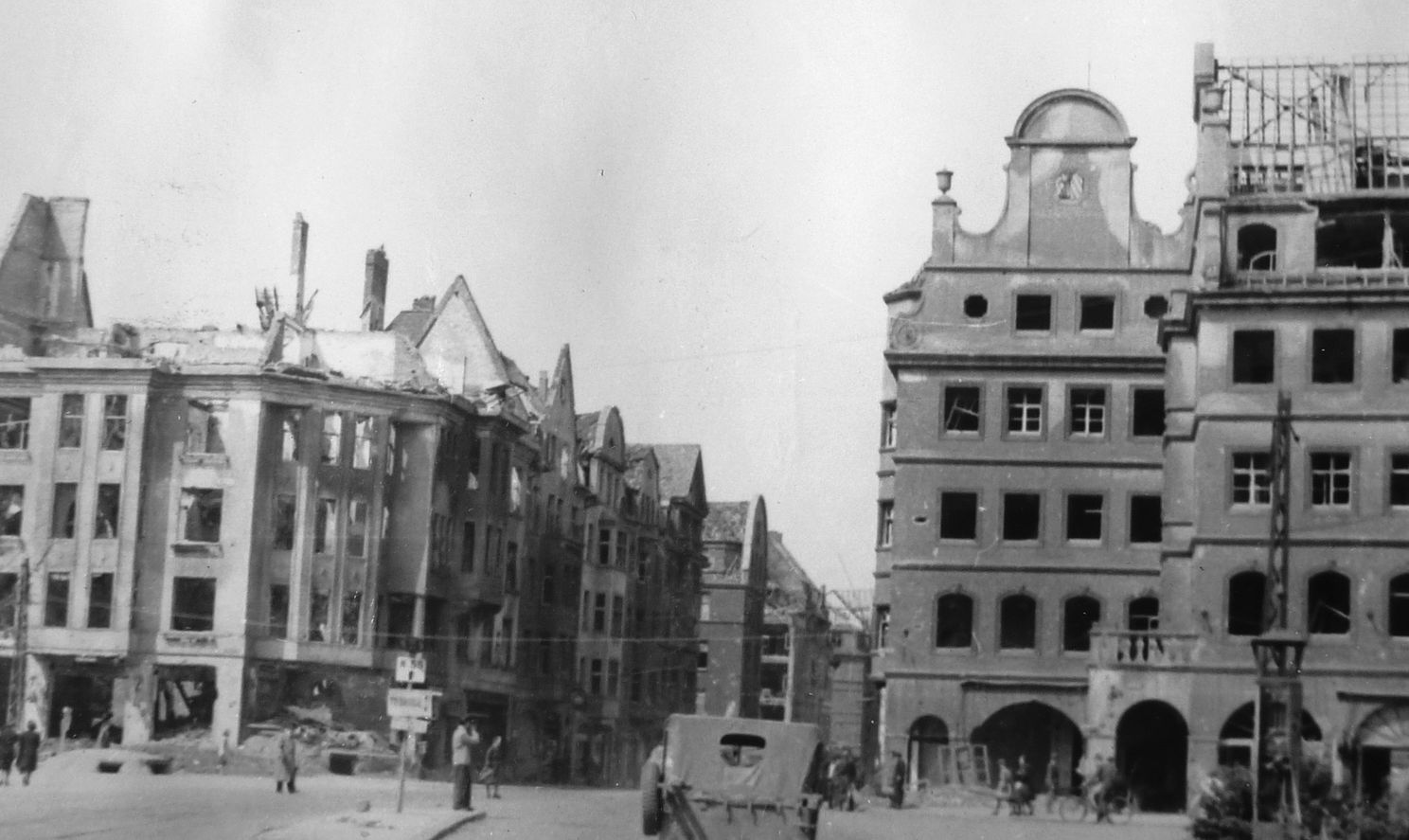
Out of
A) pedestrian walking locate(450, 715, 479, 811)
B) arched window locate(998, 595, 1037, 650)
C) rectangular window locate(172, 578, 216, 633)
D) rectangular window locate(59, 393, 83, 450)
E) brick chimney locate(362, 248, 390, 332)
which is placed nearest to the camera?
pedestrian walking locate(450, 715, 479, 811)

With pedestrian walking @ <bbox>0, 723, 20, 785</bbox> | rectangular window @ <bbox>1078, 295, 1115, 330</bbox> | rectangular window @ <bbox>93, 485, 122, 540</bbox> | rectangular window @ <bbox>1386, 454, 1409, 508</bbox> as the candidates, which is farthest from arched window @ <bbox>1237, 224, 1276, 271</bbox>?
rectangular window @ <bbox>93, 485, 122, 540</bbox>

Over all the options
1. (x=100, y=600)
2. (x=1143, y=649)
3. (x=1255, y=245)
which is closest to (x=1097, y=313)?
(x=1255, y=245)

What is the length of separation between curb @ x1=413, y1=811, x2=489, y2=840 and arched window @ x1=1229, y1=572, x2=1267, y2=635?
66.6 ft

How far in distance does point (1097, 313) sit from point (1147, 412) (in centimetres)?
316

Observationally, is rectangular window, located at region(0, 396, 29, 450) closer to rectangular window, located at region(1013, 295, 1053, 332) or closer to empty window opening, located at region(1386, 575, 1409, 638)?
rectangular window, located at region(1013, 295, 1053, 332)

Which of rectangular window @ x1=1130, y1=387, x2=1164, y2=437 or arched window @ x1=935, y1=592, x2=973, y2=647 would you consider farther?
arched window @ x1=935, y1=592, x2=973, y2=647

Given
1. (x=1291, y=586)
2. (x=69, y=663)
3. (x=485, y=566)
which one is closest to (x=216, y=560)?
(x=69, y=663)

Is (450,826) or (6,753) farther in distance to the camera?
(6,753)

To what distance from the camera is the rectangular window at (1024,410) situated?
59.0 m

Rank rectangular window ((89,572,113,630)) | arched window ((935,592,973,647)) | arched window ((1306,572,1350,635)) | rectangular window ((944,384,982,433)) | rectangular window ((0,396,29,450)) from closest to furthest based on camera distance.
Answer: arched window ((1306,572,1350,635)) → arched window ((935,592,973,647)) → rectangular window ((944,384,982,433)) → rectangular window ((89,572,113,630)) → rectangular window ((0,396,29,450))

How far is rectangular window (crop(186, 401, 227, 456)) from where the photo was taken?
2623 inches

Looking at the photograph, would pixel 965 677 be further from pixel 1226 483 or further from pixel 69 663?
pixel 69 663

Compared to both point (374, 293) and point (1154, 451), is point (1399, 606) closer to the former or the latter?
point (1154, 451)

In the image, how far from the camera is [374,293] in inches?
3182
